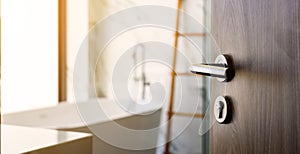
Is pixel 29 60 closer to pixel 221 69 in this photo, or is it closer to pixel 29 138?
pixel 29 138

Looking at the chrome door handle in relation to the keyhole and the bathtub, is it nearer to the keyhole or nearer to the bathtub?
the keyhole

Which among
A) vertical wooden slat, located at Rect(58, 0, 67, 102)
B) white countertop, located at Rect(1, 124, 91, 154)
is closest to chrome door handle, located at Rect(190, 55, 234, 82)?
white countertop, located at Rect(1, 124, 91, 154)

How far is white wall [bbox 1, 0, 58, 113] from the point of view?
2377 millimetres

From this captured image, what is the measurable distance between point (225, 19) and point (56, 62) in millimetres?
2218

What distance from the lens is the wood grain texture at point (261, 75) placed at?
562 millimetres

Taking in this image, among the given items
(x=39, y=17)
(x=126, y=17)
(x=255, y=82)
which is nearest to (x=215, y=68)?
(x=255, y=82)

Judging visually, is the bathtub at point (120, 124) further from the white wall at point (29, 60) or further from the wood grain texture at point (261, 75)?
the white wall at point (29, 60)

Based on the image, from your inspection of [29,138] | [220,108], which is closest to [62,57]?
[29,138]

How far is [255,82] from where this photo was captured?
2.08 feet

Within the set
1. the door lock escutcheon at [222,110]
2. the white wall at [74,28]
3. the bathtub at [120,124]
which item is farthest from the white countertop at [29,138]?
the white wall at [74,28]

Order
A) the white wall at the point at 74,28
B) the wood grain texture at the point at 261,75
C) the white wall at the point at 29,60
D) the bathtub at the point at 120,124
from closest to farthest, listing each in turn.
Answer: the wood grain texture at the point at 261,75 < the bathtub at the point at 120,124 < the white wall at the point at 29,60 < the white wall at the point at 74,28

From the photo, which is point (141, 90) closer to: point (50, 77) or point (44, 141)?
point (44, 141)

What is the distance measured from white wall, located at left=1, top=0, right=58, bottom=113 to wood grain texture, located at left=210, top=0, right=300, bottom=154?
174 cm

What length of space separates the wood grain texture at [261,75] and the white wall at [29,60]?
1739mm
